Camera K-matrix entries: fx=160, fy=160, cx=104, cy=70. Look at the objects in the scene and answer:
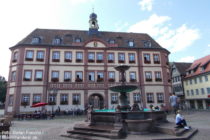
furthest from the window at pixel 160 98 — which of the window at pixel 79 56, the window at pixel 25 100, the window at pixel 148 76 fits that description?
the window at pixel 25 100

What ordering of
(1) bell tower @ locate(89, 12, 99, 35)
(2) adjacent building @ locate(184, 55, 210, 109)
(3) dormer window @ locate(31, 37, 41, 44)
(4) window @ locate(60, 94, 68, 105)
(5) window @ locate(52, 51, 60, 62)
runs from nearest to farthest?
1. (4) window @ locate(60, 94, 68, 105)
2. (5) window @ locate(52, 51, 60, 62)
3. (3) dormer window @ locate(31, 37, 41, 44)
4. (1) bell tower @ locate(89, 12, 99, 35)
5. (2) adjacent building @ locate(184, 55, 210, 109)

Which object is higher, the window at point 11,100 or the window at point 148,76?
the window at point 148,76

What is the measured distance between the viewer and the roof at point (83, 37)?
29.2m

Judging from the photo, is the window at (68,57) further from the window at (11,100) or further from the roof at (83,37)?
the window at (11,100)

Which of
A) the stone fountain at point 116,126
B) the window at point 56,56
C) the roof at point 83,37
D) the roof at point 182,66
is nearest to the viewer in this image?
the stone fountain at point 116,126

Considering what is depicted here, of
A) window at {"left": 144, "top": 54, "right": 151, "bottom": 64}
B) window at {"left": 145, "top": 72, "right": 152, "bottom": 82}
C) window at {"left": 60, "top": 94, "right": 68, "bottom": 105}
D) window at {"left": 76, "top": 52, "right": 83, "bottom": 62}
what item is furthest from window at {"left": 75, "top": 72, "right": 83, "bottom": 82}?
window at {"left": 144, "top": 54, "right": 151, "bottom": 64}

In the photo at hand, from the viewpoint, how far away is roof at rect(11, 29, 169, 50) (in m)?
29.2

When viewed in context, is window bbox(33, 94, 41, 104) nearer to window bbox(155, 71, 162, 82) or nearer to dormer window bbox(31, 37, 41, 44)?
dormer window bbox(31, 37, 41, 44)

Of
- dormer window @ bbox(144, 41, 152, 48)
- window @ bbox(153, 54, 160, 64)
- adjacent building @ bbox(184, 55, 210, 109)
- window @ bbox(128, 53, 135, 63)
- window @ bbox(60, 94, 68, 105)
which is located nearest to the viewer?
window @ bbox(60, 94, 68, 105)

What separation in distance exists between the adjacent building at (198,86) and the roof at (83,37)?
13432 millimetres

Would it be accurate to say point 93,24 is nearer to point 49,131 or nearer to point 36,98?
point 36,98

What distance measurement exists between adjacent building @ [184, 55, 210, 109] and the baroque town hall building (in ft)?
35.9

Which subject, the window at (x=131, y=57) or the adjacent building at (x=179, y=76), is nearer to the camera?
the window at (x=131, y=57)

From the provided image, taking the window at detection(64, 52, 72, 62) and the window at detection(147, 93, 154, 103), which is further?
the window at detection(147, 93, 154, 103)
